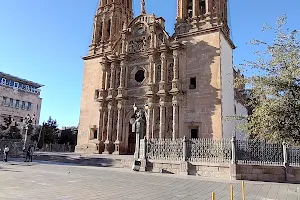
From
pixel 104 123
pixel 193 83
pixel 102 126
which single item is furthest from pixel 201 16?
pixel 102 126

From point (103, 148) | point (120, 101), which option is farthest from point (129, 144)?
point (120, 101)

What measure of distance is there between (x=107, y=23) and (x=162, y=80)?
34.5 ft

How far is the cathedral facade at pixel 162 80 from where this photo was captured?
19.8 m

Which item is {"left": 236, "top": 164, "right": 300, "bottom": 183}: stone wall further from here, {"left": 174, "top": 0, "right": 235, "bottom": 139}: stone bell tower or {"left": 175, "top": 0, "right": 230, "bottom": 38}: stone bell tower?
{"left": 175, "top": 0, "right": 230, "bottom": 38}: stone bell tower

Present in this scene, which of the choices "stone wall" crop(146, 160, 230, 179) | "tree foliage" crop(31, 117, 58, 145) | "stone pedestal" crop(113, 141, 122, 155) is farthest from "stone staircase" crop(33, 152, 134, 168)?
"tree foliage" crop(31, 117, 58, 145)

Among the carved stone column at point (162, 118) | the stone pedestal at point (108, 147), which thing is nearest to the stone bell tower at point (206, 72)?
the carved stone column at point (162, 118)

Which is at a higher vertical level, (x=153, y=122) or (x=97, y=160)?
(x=153, y=122)

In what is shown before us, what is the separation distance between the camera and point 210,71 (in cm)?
1998

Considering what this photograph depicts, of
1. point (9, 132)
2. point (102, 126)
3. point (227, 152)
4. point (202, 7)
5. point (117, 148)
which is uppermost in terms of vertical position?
point (202, 7)

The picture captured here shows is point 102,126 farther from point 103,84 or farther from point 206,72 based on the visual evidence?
point 206,72

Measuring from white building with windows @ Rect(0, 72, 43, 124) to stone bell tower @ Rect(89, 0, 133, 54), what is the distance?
26.3 meters

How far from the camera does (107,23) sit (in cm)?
2764

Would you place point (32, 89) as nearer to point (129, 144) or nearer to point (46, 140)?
point (46, 140)

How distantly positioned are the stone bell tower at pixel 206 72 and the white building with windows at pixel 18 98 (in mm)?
35787
